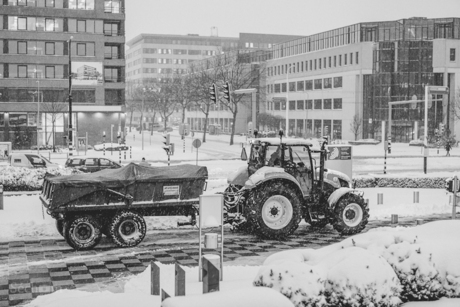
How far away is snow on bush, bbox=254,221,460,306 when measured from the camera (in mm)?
7801

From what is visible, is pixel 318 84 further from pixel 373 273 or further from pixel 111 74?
pixel 373 273

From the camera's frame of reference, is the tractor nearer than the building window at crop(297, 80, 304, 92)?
Yes

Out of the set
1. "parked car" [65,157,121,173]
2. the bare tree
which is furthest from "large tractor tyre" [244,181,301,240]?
the bare tree

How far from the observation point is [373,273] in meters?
7.95

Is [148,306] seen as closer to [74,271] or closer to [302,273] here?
[302,273]

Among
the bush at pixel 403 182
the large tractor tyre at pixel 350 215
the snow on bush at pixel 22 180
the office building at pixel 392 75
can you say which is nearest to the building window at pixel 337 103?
the office building at pixel 392 75

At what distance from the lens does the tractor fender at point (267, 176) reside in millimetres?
Result: 17422

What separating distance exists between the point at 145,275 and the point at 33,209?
30.5 feet

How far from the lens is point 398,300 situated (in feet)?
26.3

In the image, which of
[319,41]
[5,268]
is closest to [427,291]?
[5,268]

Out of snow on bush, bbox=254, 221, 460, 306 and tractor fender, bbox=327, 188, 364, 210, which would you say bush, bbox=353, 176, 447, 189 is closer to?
tractor fender, bbox=327, 188, 364, 210

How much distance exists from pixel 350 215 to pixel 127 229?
20.9ft

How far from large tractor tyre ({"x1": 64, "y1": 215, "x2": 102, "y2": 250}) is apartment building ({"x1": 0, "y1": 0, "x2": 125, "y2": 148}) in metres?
57.3

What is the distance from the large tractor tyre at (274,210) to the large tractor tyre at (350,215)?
4.39 ft
